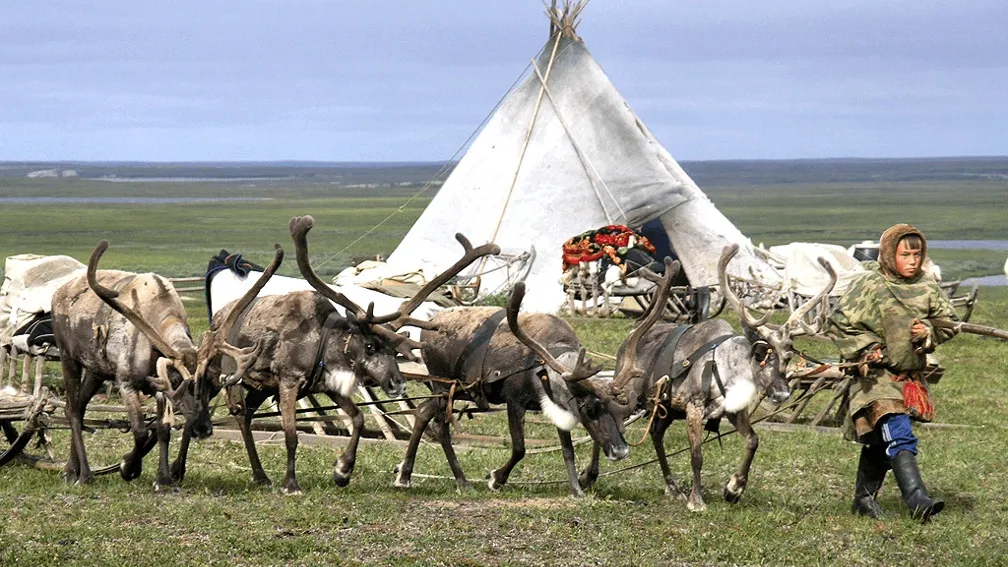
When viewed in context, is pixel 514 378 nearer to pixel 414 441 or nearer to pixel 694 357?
pixel 414 441

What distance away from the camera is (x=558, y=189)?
26797 mm

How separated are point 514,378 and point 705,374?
1445mm

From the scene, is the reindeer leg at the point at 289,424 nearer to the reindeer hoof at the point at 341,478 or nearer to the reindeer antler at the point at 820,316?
the reindeer hoof at the point at 341,478

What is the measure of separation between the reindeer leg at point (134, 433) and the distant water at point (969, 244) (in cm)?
4604

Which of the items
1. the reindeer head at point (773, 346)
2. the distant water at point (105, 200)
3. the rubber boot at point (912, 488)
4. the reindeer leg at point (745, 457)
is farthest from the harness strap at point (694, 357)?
the distant water at point (105, 200)

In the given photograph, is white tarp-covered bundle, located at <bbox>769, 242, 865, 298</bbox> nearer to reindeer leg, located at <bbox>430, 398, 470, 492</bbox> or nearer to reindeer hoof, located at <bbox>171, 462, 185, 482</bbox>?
reindeer leg, located at <bbox>430, 398, 470, 492</bbox>

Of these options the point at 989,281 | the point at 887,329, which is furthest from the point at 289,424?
the point at 989,281

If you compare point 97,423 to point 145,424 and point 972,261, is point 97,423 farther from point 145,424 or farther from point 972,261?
point 972,261

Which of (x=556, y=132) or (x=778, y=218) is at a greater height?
(x=556, y=132)

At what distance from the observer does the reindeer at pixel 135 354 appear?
11234 millimetres

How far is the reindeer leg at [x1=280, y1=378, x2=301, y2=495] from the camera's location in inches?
452

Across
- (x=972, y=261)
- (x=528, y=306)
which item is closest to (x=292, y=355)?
(x=528, y=306)

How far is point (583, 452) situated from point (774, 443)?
73.9 inches

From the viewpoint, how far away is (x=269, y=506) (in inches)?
421
